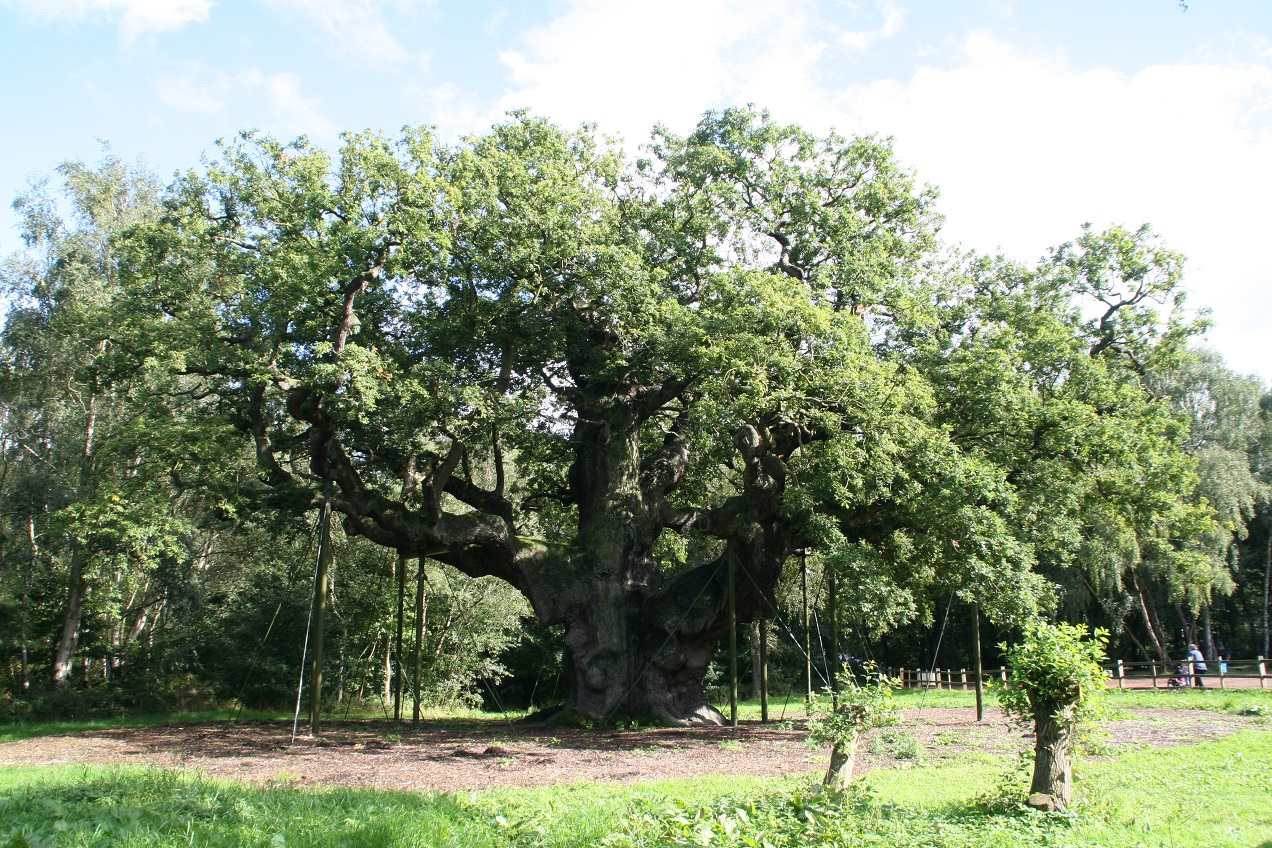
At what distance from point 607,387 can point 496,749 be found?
8656 millimetres

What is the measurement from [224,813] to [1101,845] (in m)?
6.34

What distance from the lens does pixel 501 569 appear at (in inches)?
707

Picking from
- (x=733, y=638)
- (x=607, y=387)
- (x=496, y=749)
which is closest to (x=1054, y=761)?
(x=496, y=749)

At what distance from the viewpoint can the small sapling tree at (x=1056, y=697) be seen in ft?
24.5

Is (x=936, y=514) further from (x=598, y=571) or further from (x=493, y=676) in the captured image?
(x=493, y=676)

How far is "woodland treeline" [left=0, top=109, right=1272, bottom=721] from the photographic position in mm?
14617

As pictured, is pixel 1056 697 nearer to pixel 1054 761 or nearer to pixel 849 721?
pixel 1054 761

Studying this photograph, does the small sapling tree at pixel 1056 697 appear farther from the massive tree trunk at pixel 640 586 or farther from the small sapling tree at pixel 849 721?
the massive tree trunk at pixel 640 586

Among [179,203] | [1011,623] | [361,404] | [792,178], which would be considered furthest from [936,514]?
[179,203]

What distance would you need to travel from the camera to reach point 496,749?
13062 mm

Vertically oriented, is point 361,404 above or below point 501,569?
above

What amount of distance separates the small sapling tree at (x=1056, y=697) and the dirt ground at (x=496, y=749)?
54 cm

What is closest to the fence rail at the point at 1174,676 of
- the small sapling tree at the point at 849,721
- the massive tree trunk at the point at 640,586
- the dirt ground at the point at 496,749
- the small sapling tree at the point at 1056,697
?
the massive tree trunk at the point at 640,586

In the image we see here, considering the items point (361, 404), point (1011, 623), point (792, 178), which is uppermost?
point (792, 178)
